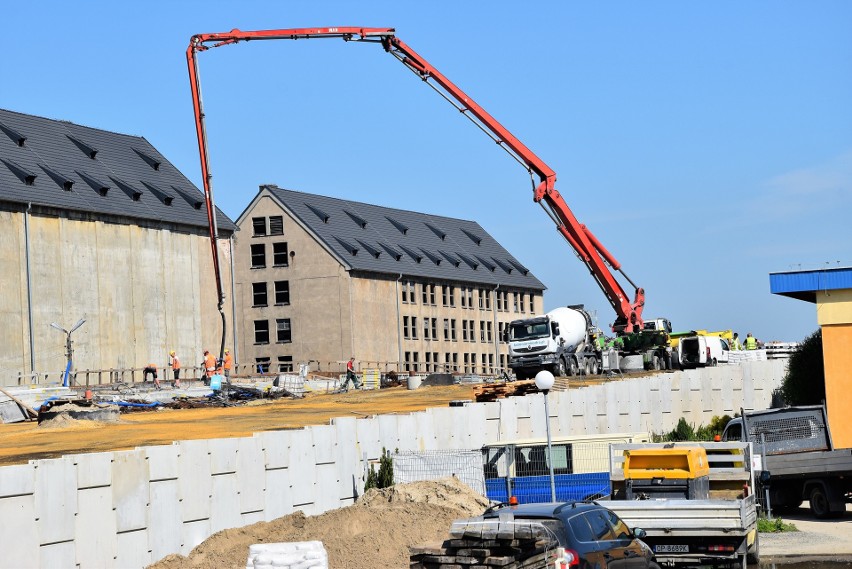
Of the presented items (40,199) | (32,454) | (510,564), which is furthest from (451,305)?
(510,564)

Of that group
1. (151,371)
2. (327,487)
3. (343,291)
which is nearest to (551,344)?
(151,371)

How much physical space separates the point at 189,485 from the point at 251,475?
7.06 ft

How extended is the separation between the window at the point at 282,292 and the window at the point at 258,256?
1.76 metres

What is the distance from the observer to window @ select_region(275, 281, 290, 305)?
8850cm

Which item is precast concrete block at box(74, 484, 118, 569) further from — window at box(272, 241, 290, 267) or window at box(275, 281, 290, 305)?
window at box(272, 241, 290, 267)

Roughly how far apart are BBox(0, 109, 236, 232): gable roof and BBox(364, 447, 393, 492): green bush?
36.4 metres

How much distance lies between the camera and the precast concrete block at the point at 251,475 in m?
24.3

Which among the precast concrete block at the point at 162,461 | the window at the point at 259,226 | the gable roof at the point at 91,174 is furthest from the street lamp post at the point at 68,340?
the precast concrete block at the point at 162,461

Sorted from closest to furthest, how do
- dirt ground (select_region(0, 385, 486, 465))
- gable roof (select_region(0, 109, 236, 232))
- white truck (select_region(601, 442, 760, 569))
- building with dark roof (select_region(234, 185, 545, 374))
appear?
white truck (select_region(601, 442, 760, 569)) → dirt ground (select_region(0, 385, 486, 465)) → gable roof (select_region(0, 109, 236, 232)) → building with dark roof (select_region(234, 185, 545, 374))

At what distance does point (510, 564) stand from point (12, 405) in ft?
111

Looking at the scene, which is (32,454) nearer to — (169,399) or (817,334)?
(169,399)

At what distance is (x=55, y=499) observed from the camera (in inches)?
752

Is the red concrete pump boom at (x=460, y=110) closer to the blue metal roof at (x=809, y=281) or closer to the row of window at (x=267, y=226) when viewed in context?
the blue metal roof at (x=809, y=281)

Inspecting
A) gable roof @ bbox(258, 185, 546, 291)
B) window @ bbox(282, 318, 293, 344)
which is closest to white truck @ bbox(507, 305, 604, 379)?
gable roof @ bbox(258, 185, 546, 291)
